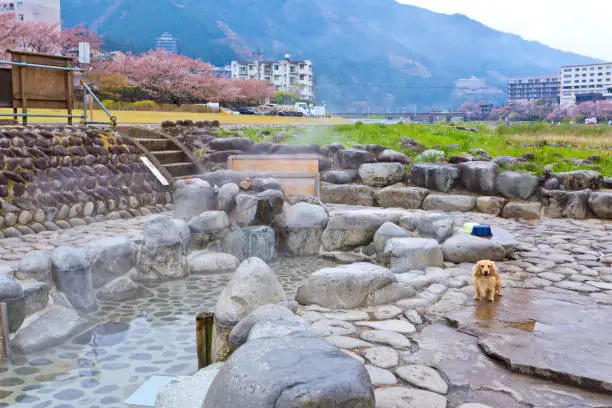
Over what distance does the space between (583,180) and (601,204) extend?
0.60 m

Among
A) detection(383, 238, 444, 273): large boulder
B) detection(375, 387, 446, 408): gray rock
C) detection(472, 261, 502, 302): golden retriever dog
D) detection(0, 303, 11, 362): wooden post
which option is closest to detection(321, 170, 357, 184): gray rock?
detection(383, 238, 444, 273): large boulder

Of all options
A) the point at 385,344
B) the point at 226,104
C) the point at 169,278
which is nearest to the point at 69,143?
the point at 169,278

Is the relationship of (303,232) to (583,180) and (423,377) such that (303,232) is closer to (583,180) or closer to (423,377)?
(583,180)

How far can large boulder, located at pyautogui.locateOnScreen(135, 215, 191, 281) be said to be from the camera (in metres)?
6.86

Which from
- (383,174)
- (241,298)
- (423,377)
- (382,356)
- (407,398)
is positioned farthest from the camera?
(383,174)

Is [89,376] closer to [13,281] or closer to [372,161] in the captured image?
[13,281]

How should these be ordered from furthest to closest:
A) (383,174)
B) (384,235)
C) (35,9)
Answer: (35,9) < (383,174) < (384,235)

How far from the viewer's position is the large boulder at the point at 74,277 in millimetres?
5684

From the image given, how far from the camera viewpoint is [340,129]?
14.3 meters

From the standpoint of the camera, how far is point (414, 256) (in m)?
6.19

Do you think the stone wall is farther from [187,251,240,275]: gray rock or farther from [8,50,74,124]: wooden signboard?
[187,251,240,275]: gray rock

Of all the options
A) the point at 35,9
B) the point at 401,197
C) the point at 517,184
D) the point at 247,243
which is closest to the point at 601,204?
Result: the point at 517,184

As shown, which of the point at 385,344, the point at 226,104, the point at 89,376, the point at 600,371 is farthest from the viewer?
the point at 226,104

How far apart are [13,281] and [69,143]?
4330 mm
